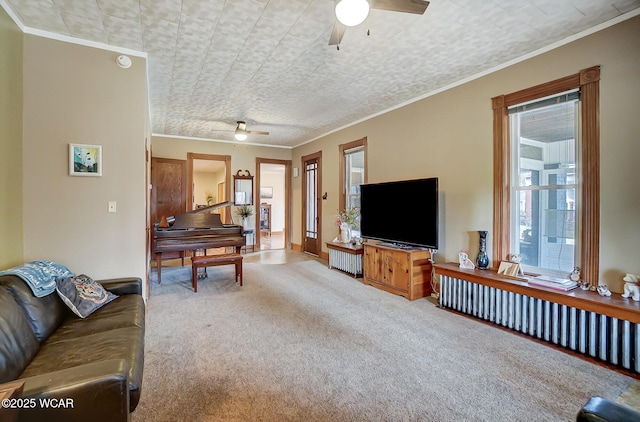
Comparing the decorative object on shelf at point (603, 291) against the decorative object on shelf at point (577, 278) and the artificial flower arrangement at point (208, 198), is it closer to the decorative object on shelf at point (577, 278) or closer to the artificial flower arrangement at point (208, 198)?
the decorative object on shelf at point (577, 278)

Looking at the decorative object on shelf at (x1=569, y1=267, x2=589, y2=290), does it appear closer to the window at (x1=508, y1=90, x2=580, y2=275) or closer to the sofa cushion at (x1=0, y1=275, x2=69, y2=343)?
the window at (x1=508, y1=90, x2=580, y2=275)

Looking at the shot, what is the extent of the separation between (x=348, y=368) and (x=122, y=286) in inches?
84.6

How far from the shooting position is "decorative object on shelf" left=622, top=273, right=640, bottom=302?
2.27 meters

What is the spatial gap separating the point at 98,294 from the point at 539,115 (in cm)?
458

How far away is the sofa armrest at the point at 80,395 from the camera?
3.65 ft

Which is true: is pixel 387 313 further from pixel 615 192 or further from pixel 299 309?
pixel 615 192

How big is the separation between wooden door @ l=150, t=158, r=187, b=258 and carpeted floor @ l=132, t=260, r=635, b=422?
332 centimetres

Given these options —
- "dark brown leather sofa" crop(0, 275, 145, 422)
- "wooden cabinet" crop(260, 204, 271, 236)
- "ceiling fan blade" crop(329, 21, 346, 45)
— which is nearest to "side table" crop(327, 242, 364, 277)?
"dark brown leather sofa" crop(0, 275, 145, 422)

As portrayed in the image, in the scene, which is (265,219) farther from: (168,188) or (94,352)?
(94,352)

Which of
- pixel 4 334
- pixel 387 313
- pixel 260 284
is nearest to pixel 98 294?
pixel 4 334

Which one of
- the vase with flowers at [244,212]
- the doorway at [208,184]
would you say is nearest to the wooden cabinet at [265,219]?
the doorway at [208,184]

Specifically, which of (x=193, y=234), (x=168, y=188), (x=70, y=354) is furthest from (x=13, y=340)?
(x=168, y=188)

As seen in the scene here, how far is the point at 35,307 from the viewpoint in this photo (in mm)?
1879

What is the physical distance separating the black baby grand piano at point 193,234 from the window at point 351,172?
219 centimetres
